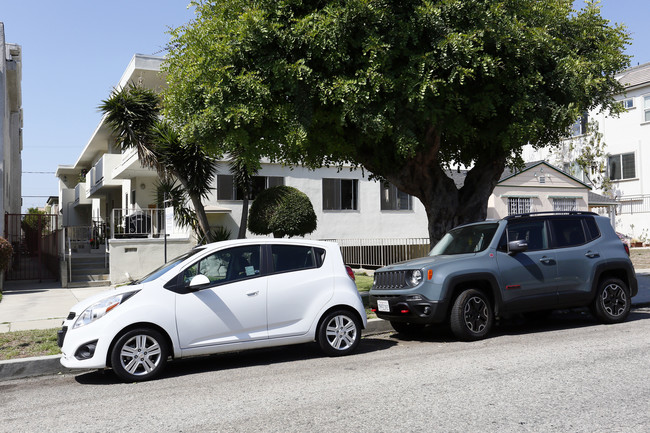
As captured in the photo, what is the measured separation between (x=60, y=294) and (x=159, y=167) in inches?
171

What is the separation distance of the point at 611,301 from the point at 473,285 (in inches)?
108

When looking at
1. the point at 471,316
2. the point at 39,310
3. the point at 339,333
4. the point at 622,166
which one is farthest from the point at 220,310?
the point at 622,166

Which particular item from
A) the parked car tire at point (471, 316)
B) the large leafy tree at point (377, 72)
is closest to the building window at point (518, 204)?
the large leafy tree at point (377, 72)

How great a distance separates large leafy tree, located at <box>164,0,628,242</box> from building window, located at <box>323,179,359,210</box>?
11497 mm

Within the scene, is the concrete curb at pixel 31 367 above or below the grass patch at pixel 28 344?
below

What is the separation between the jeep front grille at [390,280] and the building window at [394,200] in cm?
1483

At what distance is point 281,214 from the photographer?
1636cm

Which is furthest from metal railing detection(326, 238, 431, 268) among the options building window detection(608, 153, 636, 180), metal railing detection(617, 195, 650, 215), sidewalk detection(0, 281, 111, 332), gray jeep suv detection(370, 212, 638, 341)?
building window detection(608, 153, 636, 180)

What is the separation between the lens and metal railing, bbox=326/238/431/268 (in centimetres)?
2244

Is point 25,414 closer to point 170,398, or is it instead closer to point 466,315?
point 170,398

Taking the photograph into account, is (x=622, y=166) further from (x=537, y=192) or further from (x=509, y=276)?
(x=509, y=276)

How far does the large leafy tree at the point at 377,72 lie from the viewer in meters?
9.76

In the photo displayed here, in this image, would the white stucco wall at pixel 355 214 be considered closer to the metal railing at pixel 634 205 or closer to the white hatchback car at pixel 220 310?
the white hatchback car at pixel 220 310

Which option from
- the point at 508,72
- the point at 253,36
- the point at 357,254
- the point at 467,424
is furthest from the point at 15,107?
the point at 467,424
